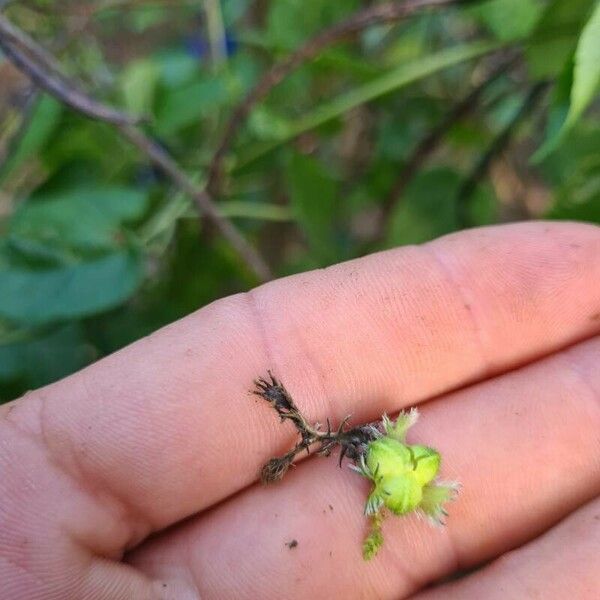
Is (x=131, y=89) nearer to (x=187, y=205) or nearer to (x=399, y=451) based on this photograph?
(x=187, y=205)

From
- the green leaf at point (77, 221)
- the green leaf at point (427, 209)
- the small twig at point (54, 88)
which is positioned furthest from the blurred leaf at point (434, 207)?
the small twig at point (54, 88)

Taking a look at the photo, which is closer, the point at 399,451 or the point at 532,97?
the point at 399,451

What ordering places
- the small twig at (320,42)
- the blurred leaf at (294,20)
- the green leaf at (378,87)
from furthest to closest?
1. the blurred leaf at (294,20)
2. the green leaf at (378,87)
3. the small twig at (320,42)

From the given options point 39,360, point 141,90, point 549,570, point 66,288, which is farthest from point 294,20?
point 549,570

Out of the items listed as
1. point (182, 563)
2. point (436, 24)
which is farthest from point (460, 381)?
point (436, 24)

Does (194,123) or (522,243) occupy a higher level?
(194,123)

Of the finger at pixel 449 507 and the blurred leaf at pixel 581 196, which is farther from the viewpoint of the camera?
the blurred leaf at pixel 581 196

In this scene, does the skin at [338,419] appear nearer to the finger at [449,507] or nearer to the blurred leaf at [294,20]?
the finger at [449,507]
